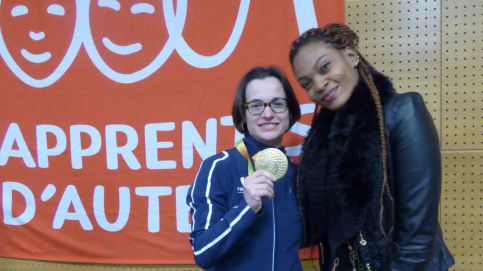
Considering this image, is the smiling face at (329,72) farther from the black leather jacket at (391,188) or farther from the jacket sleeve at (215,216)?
the jacket sleeve at (215,216)

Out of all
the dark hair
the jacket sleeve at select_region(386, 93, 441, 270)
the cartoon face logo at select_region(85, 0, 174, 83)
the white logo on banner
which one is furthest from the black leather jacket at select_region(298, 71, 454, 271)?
the cartoon face logo at select_region(85, 0, 174, 83)

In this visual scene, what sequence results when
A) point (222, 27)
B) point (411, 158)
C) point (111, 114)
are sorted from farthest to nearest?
point (111, 114), point (222, 27), point (411, 158)

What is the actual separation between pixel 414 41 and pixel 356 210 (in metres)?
1.18

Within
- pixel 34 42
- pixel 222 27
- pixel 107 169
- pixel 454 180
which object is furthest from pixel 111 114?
pixel 454 180

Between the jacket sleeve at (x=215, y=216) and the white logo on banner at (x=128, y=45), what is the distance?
867mm

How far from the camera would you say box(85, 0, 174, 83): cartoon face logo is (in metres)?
1.87

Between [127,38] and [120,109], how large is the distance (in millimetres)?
409

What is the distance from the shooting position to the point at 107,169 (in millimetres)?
1965

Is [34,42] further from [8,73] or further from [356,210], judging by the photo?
[356,210]

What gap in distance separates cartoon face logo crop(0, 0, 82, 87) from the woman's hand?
153 cm

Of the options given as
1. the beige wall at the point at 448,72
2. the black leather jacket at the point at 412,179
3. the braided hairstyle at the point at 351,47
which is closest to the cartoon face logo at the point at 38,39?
the braided hairstyle at the point at 351,47

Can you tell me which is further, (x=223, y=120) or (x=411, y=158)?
(x=223, y=120)

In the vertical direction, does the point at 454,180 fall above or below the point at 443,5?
below

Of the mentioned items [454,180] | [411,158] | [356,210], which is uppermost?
[411,158]
